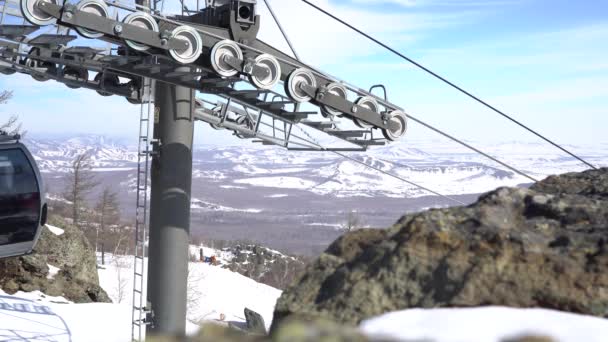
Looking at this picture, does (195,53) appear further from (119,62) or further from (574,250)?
(574,250)

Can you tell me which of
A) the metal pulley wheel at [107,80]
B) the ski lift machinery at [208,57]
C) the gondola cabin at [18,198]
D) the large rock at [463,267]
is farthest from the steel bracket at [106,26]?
the large rock at [463,267]

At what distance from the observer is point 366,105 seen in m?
11.0

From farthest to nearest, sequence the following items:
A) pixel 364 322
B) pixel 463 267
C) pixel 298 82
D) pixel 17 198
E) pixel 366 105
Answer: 1. pixel 366 105
2. pixel 298 82
3. pixel 17 198
4. pixel 463 267
5. pixel 364 322

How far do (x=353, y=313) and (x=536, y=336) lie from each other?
941 millimetres

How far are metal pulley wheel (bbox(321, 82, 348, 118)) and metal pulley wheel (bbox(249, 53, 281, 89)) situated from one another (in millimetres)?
908

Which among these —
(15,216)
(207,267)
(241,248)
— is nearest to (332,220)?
(241,248)

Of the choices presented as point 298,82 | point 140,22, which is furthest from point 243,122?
point 140,22

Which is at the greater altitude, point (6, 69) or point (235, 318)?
point (6, 69)

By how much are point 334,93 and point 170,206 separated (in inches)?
120

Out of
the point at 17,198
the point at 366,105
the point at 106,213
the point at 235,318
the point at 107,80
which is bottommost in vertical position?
the point at 235,318

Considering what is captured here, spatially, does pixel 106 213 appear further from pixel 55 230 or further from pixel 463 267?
pixel 463 267

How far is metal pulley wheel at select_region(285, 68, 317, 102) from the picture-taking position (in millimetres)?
10180

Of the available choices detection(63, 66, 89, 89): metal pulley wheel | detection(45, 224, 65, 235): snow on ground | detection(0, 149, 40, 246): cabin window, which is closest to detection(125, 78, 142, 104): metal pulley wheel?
detection(63, 66, 89, 89): metal pulley wheel

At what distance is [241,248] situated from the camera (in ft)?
226
